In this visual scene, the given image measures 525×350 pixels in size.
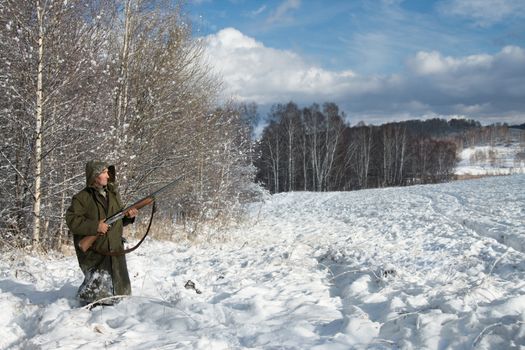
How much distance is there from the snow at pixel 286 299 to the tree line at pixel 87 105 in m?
1.78

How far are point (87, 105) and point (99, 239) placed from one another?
5217 mm

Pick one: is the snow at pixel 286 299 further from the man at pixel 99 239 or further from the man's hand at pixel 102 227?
the man's hand at pixel 102 227

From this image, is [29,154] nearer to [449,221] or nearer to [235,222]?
[235,222]

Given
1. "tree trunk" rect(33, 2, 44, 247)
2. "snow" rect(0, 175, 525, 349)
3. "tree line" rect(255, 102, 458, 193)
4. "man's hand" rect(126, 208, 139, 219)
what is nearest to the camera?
"snow" rect(0, 175, 525, 349)

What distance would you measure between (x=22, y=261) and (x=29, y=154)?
97.6 inches

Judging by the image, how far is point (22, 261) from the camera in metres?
7.39

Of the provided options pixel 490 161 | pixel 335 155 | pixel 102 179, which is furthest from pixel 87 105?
pixel 490 161

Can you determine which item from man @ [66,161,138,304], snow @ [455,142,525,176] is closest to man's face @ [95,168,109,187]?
man @ [66,161,138,304]

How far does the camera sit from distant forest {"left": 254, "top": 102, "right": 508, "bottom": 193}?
147 feet

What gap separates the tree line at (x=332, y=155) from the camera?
44.8 m

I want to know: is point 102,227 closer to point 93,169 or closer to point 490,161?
point 93,169

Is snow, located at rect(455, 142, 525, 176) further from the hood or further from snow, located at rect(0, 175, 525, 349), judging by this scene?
the hood

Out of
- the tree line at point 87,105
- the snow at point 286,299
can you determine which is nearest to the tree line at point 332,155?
the tree line at point 87,105

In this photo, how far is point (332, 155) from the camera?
44188 mm
